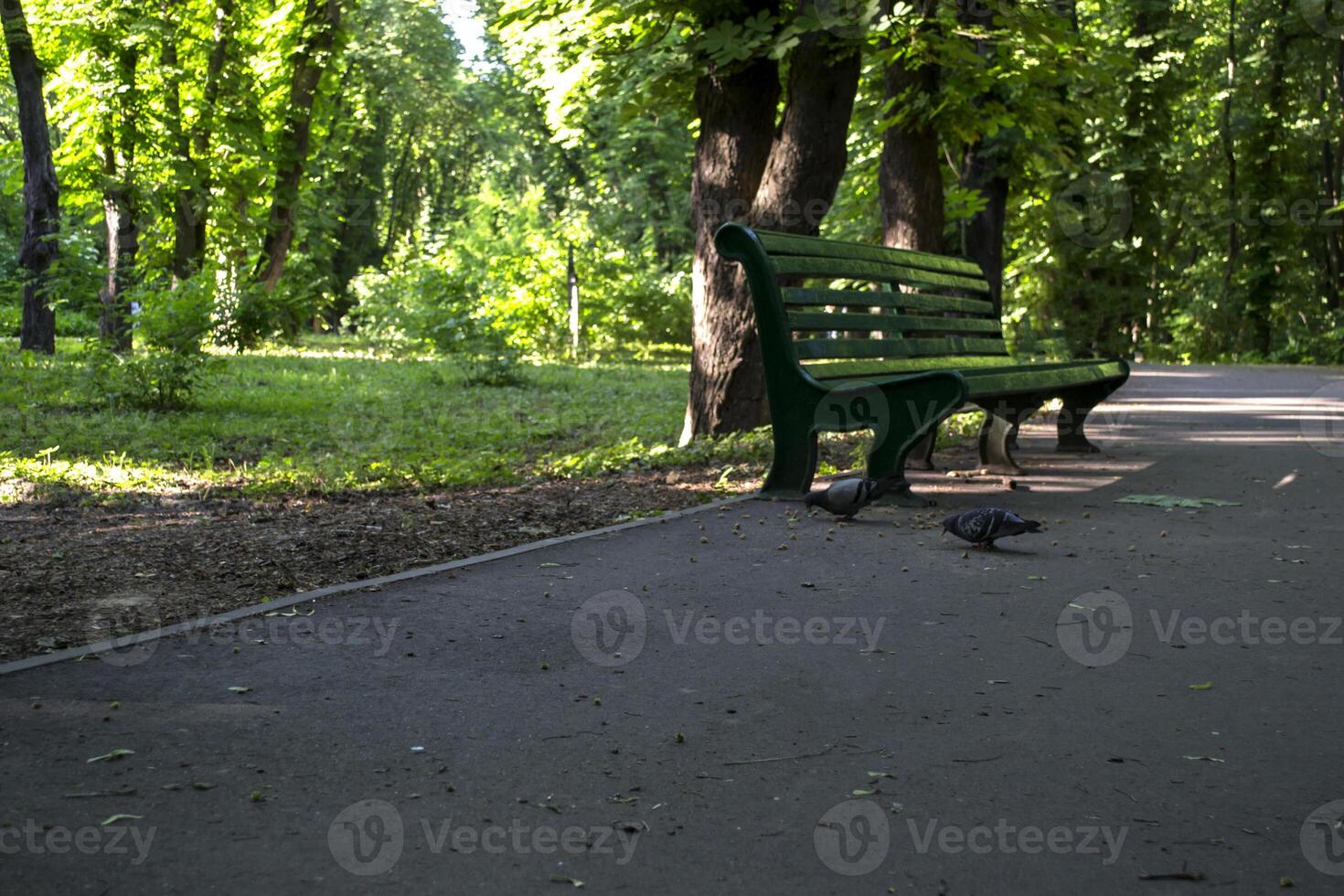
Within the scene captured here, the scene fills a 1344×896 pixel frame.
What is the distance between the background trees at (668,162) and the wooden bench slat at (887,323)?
1406 millimetres

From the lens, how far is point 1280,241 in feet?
115

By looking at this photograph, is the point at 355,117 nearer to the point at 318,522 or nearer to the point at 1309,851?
the point at 318,522

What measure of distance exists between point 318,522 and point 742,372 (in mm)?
4085

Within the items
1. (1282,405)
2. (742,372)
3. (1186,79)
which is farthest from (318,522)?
(1186,79)

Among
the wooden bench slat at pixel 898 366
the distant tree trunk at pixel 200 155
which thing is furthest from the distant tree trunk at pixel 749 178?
the distant tree trunk at pixel 200 155

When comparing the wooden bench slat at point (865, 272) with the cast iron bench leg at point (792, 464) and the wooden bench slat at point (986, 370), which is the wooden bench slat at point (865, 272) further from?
the cast iron bench leg at point (792, 464)

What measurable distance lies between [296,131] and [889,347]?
1940 centimetres

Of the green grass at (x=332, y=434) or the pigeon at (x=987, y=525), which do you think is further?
the green grass at (x=332, y=434)

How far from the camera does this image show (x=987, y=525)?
566 centimetres

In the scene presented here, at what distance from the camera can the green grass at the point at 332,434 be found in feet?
26.9

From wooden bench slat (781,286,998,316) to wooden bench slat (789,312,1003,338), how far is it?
6 cm

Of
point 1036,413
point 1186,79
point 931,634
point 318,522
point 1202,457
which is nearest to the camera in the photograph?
point 931,634

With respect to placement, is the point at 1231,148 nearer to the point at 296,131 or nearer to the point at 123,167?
the point at 296,131

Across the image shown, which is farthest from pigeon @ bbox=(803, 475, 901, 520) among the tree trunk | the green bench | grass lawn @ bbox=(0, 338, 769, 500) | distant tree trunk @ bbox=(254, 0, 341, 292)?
distant tree trunk @ bbox=(254, 0, 341, 292)
